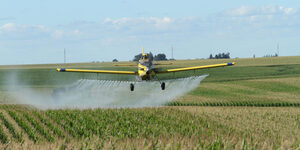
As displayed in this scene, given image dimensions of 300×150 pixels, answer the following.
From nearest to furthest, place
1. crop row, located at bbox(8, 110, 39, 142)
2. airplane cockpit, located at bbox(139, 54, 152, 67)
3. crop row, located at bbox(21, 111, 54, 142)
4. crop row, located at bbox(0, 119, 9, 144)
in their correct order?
1. crop row, located at bbox(0, 119, 9, 144)
2. crop row, located at bbox(21, 111, 54, 142)
3. crop row, located at bbox(8, 110, 39, 142)
4. airplane cockpit, located at bbox(139, 54, 152, 67)

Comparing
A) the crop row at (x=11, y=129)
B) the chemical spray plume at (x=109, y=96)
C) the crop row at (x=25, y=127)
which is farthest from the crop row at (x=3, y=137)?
the chemical spray plume at (x=109, y=96)

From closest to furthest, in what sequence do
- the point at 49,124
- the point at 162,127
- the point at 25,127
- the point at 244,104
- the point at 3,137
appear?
the point at 3,137, the point at 162,127, the point at 25,127, the point at 49,124, the point at 244,104

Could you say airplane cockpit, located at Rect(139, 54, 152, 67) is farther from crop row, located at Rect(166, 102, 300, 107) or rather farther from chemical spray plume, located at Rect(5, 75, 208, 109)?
crop row, located at Rect(166, 102, 300, 107)

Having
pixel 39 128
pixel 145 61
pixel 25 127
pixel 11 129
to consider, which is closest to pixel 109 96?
pixel 145 61

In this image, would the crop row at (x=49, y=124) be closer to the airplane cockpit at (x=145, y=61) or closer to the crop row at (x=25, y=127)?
the crop row at (x=25, y=127)

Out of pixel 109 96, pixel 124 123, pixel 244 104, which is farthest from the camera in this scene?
pixel 109 96

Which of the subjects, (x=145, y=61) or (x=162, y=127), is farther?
(x=145, y=61)

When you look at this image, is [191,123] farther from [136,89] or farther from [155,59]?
[136,89]

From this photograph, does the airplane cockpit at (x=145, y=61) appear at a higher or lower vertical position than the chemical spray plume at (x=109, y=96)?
higher

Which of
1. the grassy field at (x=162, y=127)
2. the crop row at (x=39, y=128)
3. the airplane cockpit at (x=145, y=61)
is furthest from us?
the airplane cockpit at (x=145, y=61)

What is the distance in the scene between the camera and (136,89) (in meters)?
83.6

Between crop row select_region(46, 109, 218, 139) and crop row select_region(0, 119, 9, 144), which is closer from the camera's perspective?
crop row select_region(0, 119, 9, 144)

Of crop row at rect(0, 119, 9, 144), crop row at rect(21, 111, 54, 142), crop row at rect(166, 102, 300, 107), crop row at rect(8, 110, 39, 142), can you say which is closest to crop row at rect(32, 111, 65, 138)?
crop row at rect(21, 111, 54, 142)

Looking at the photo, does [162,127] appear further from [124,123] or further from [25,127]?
[25,127]
